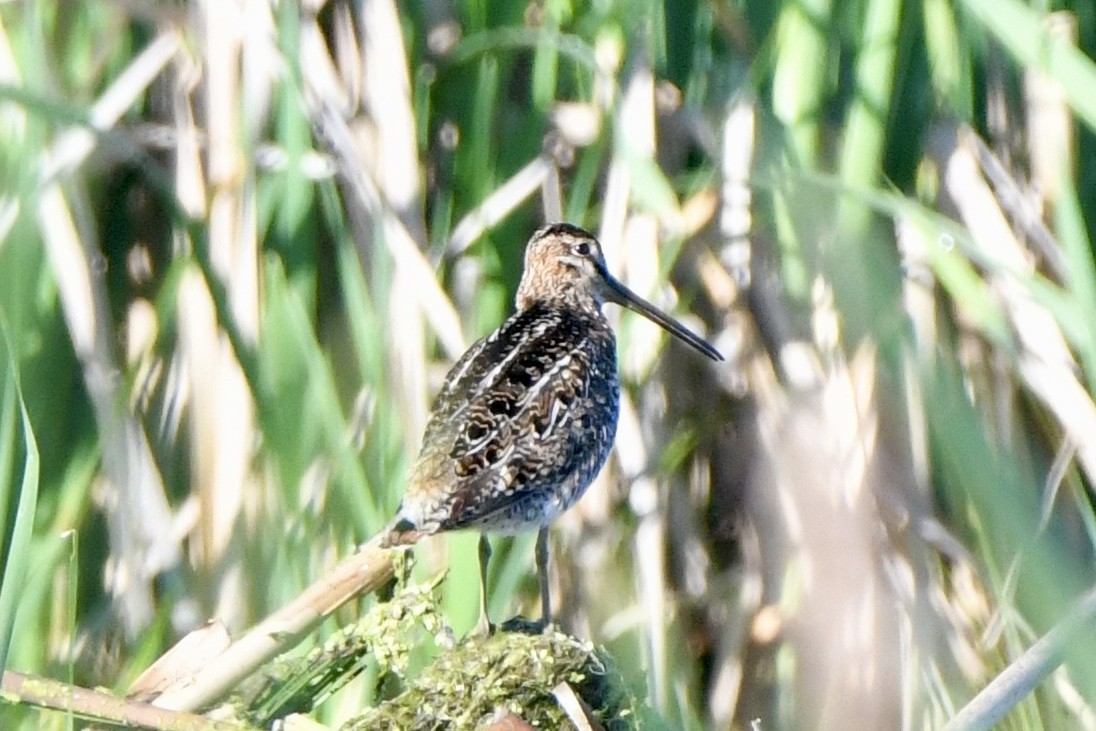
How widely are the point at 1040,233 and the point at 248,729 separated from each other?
132 cm

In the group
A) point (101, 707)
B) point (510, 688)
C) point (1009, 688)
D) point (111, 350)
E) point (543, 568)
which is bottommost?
point (1009, 688)

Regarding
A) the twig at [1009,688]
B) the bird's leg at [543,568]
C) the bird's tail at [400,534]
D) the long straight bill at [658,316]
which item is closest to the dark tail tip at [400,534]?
the bird's tail at [400,534]

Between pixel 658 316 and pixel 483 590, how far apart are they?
1.61 ft

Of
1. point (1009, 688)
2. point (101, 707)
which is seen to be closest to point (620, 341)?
point (101, 707)

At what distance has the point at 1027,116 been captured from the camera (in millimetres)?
2277

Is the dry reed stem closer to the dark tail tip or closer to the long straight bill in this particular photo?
the dark tail tip

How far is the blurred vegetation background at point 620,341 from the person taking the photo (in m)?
2.09

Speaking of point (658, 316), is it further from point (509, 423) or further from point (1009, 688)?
point (1009, 688)

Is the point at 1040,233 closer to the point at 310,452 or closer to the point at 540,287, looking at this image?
the point at 540,287

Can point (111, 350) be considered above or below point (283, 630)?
above

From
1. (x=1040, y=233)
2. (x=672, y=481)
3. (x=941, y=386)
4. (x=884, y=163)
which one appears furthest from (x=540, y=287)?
(x=941, y=386)

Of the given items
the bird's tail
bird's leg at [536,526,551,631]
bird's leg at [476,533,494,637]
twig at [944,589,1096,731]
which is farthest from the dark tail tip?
twig at [944,589,1096,731]

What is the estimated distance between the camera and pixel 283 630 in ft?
5.49

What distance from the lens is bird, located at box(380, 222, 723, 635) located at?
1.87 meters
